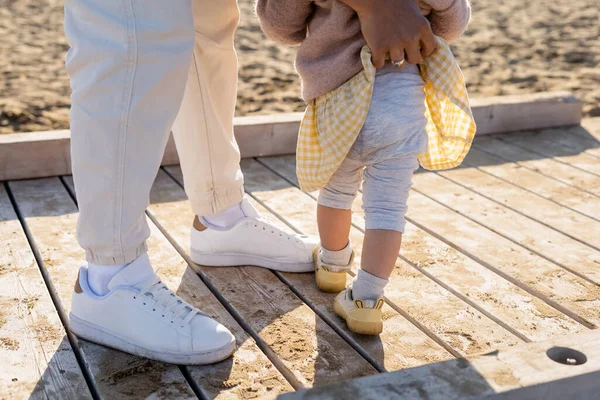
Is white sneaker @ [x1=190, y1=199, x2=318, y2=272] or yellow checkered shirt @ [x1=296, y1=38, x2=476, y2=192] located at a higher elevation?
yellow checkered shirt @ [x1=296, y1=38, x2=476, y2=192]

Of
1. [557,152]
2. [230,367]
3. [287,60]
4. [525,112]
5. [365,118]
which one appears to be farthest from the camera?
[287,60]

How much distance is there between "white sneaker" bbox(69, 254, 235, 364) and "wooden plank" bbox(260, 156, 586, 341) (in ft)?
2.24

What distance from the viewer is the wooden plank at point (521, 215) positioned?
245cm

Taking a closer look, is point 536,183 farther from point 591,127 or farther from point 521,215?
point 591,127

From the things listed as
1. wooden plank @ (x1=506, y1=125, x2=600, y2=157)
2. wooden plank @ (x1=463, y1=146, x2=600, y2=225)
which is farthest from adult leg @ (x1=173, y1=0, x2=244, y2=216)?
wooden plank @ (x1=506, y1=125, x2=600, y2=157)

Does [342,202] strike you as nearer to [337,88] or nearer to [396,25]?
[337,88]

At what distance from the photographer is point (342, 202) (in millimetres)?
2109

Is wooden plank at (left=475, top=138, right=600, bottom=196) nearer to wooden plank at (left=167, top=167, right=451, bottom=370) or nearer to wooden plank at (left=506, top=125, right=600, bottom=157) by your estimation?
wooden plank at (left=506, top=125, right=600, bottom=157)

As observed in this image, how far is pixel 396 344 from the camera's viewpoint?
1929mm

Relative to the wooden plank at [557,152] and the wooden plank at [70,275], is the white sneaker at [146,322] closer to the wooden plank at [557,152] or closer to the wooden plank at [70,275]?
the wooden plank at [70,275]

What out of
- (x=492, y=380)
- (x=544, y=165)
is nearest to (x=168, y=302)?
(x=492, y=380)

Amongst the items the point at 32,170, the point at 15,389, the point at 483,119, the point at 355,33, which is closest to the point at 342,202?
the point at 355,33

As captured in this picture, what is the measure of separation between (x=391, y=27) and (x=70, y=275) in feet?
3.47

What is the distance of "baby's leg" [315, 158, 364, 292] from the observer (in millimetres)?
2100
